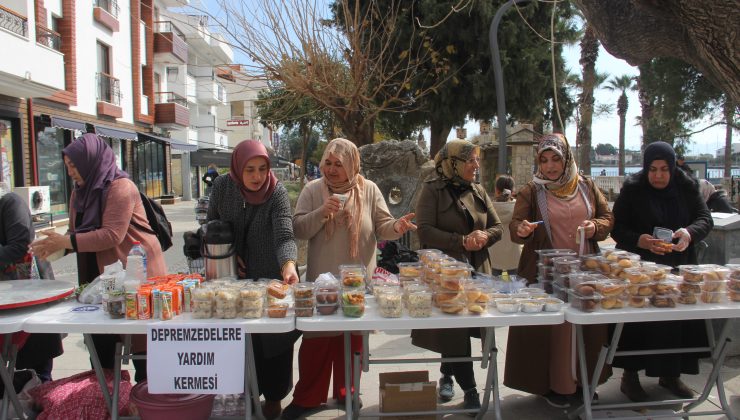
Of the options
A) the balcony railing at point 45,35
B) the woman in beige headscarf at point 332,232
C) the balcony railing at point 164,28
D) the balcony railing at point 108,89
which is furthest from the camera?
the balcony railing at point 164,28

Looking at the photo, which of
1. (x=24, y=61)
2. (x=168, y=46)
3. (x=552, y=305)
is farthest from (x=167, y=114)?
(x=552, y=305)

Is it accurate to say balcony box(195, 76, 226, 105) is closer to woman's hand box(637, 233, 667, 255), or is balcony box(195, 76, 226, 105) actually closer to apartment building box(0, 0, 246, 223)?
apartment building box(0, 0, 246, 223)

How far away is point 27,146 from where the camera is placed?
13.1m

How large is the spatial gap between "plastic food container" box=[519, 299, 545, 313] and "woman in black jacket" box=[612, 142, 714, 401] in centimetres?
105

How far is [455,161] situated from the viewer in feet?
10.8

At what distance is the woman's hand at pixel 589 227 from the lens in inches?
120

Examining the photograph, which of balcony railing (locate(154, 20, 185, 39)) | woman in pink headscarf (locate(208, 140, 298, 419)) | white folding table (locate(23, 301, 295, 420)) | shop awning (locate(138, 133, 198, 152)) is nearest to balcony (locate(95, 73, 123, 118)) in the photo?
shop awning (locate(138, 133, 198, 152))

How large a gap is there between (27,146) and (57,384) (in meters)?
12.5

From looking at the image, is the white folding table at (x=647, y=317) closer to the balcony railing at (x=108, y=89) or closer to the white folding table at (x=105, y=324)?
the white folding table at (x=105, y=324)

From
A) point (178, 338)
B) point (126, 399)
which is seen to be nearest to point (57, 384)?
point (126, 399)

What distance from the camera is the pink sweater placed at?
2873 millimetres

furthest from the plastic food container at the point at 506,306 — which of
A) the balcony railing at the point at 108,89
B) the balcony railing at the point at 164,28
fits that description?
the balcony railing at the point at 164,28

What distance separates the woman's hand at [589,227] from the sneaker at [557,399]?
103 centimetres

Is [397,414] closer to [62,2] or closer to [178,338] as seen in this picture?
[178,338]
